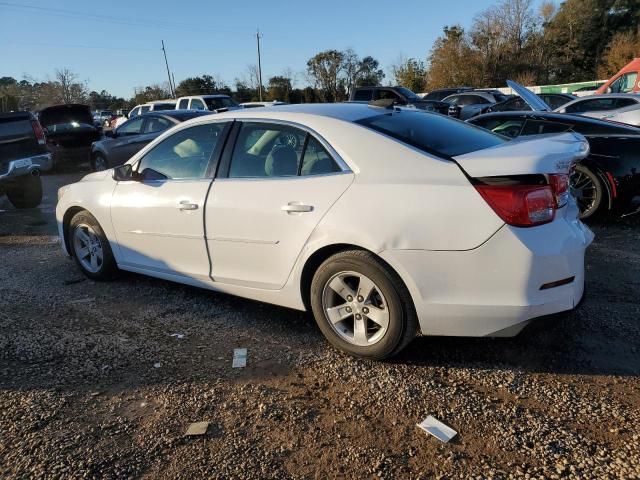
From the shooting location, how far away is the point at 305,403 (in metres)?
2.96

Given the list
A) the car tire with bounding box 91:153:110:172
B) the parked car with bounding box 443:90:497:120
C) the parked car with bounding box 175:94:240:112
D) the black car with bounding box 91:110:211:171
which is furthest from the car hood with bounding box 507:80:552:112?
the parked car with bounding box 175:94:240:112

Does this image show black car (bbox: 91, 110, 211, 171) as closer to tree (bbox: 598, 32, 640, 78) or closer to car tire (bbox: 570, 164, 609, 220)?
car tire (bbox: 570, 164, 609, 220)

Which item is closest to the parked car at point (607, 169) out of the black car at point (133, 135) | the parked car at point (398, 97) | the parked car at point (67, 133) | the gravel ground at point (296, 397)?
the gravel ground at point (296, 397)

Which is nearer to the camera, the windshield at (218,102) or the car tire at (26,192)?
the car tire at (26,192)

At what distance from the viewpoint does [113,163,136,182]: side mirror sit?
181 inches

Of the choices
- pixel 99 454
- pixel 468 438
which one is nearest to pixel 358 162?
pixel 468 438

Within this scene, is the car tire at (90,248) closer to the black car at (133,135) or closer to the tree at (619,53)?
the black car at (133,135)

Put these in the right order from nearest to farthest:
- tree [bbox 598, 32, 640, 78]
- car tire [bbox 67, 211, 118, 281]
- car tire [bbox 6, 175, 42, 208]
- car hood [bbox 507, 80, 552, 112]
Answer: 1. car tire [bbox 67, 211, 118, 281]
2. car hood [bbox 507, 80, 552, 112]
3. car tire [bbox 6, 175, 42, 208]
4. tree [bbox 598, 32, 640, 78]

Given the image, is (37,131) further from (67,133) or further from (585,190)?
(585,190)

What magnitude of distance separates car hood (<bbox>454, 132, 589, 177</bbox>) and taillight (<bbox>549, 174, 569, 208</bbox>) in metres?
0.04

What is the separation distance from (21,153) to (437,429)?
28.4ft

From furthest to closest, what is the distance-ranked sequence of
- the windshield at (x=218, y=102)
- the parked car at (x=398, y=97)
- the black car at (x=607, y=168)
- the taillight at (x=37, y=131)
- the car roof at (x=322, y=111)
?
1. the windshield at (x=218, y=102)
2. the parked car at (x=398, y=97)
3. the taillight at (x=37, y=131)
4. the black car at (x=607, y=168)
5. the car roof at (x=322, y=111)

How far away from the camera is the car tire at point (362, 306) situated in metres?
3.10

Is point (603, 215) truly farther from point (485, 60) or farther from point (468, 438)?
point (485, 60)
